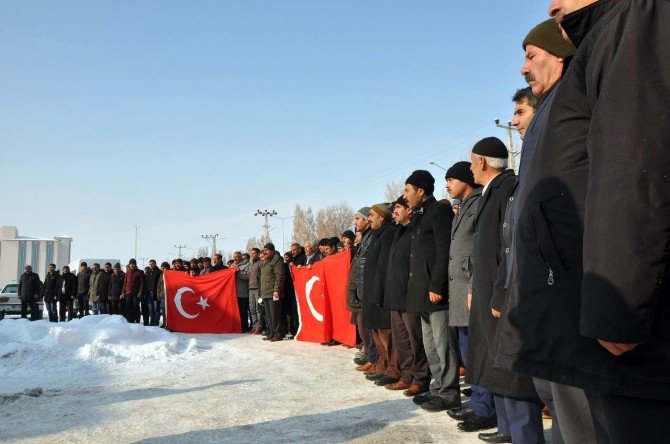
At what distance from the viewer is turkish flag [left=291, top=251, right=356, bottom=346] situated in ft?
34.8

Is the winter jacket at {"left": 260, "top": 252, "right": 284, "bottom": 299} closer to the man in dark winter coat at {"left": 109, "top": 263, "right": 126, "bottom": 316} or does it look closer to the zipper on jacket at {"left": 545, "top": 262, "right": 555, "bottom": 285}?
the man in dark winter coat at {"left": 109, "top": 263, "right": 126, "bottom": 316}

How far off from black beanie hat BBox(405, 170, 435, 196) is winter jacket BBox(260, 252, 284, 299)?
7.08m

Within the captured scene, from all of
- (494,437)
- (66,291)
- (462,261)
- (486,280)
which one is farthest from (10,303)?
(486,280)

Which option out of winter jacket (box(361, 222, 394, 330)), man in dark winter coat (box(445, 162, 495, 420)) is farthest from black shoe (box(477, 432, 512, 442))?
winter jacket (box(361, 222, 394, 330))

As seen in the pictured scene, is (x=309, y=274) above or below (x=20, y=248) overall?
below

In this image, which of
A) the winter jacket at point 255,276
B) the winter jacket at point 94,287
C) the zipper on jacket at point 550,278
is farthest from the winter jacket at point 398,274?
the winter jacket at point 94,287

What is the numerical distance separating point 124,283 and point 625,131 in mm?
18968

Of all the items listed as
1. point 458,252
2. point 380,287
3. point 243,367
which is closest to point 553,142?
point 458,252

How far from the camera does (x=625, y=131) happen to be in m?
1.44

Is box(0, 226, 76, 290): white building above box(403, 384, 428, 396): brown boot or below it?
above

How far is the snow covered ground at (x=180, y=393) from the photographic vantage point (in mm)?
4832

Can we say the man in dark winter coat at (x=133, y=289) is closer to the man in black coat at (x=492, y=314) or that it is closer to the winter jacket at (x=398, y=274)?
the winter jacket at (x=398, y=274)

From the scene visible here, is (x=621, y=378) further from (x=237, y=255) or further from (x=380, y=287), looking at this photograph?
(x=237, y=255)

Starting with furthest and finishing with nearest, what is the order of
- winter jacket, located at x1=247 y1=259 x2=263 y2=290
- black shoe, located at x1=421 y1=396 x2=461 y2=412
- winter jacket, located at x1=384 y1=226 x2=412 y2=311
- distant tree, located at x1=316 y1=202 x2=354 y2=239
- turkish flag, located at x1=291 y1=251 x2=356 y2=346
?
1. distant tree, located at x1=316 y1=202 x2=354 y2=239
2. winter jacket, located at x1=247 y1=259 x2=263 y2=290
3. turkish flag, located at x1=291 y1=251 x2=356 y2=346
4. winter jacket, located at x1=384 y1=226 x2=412 y2=311
5. black shoe, located at x1=421 y1=396 x2=461 y2=412
